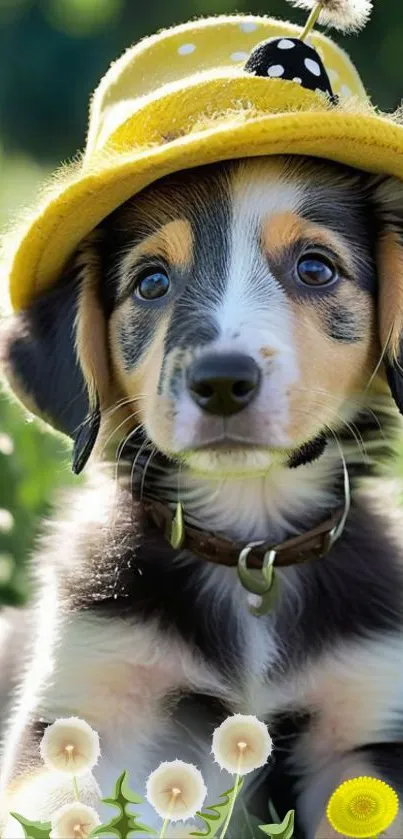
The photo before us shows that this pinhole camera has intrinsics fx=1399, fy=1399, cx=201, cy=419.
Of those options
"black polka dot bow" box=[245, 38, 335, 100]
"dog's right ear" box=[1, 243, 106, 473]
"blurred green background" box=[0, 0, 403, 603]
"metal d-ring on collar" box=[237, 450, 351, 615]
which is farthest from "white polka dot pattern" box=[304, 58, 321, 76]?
"blurred green background" box=[0, 0, 403, 603]

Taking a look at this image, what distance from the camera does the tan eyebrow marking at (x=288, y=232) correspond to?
3.24 meters

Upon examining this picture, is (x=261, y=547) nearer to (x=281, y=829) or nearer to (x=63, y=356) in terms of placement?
(x=63, y=356)

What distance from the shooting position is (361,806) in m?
2.57

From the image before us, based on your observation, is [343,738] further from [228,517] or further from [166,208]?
[166,208]

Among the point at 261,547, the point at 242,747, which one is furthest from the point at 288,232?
the point at 242,747

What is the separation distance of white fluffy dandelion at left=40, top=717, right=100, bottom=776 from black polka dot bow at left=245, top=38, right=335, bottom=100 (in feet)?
5.11

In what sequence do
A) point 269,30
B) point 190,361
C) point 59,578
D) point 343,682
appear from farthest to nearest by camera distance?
point 269,30, point 59,578, point 343,682, point 190,361

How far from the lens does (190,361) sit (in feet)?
9.75

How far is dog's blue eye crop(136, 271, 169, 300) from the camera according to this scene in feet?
11.0

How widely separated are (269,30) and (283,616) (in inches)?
61.5

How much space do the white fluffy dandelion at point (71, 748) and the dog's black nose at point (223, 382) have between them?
0.75 metres

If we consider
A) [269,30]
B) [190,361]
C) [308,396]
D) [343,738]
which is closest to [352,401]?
[308,396]

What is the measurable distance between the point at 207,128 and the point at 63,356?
2.28ft

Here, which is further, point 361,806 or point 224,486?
point 224,486
